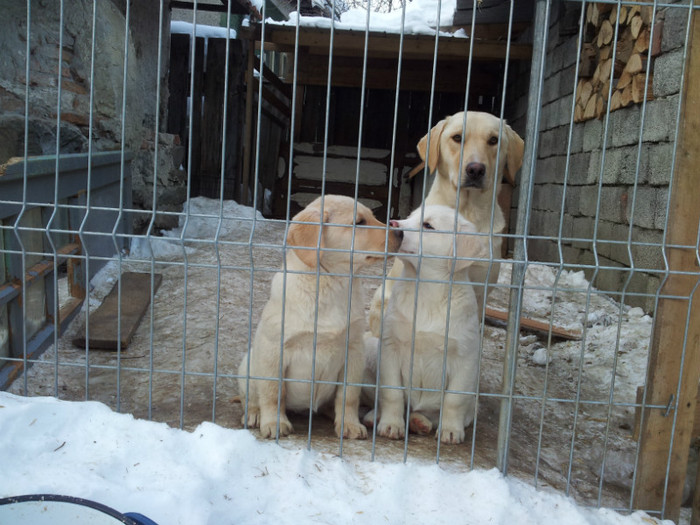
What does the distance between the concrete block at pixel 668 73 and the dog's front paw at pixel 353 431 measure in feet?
12.9

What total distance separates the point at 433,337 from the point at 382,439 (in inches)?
21.9

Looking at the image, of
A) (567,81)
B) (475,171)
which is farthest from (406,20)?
(475,171)

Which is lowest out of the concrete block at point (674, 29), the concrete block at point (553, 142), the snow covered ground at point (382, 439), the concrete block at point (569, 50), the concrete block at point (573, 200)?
the snow covered ground at point (382, 439)

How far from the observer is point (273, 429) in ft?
9.79

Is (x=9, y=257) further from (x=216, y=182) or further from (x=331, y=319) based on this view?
(x=216, y=182)

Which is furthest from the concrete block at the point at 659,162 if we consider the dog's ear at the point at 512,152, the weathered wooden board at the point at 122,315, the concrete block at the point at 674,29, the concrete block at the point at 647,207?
the weathered wooden board at the point at 122,315

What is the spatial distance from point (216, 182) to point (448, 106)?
16.0 feet

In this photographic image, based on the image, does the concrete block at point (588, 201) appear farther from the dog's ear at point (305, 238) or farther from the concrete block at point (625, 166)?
the dog's ear at point (305, 238)

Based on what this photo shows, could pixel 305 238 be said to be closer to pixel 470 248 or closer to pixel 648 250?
pixel 470 248

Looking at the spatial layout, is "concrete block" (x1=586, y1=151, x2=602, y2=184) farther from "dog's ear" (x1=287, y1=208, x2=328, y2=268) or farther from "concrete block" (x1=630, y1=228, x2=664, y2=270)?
"dog's ear" (x1=287, y1=208, x2=328, y2=268)

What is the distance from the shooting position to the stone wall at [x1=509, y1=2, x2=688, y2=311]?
534 centimetres

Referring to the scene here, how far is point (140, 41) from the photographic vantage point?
848 cm

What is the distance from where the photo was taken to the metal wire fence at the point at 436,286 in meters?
2.64

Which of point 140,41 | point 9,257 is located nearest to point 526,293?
point 9,257
